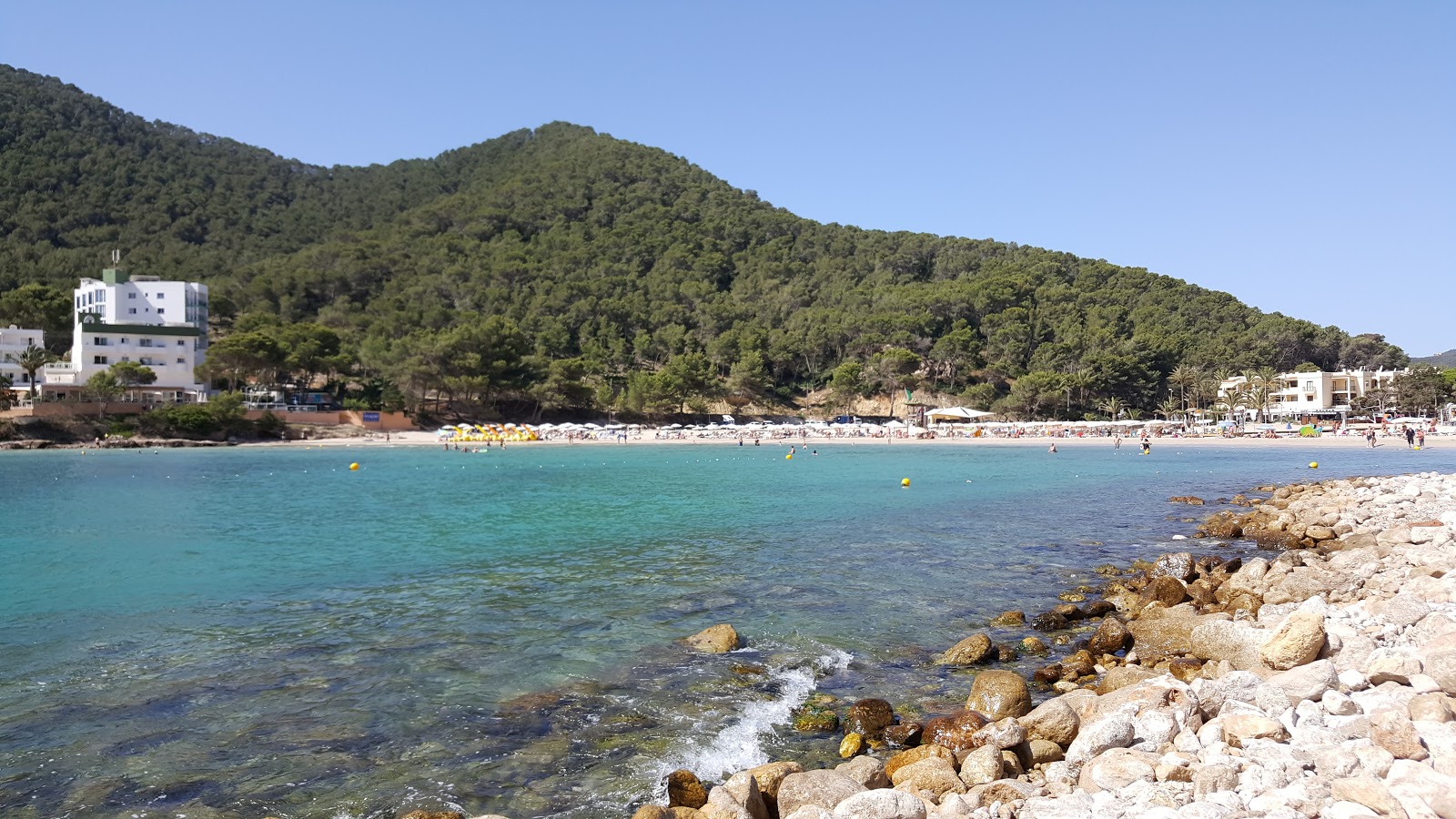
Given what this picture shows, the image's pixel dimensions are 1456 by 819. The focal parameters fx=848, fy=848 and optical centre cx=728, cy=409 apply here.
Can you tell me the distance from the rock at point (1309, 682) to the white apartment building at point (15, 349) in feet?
256

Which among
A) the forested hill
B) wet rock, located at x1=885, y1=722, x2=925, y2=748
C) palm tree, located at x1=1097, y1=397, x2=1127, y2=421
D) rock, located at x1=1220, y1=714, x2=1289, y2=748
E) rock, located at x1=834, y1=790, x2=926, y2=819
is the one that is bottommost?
wet rock, located at x1=885, y1=722, x2=925, y2=748

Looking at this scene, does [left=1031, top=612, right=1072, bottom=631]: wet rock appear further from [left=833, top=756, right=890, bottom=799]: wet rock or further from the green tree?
the green tree

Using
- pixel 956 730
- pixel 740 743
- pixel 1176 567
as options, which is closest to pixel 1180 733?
pixel 956 730

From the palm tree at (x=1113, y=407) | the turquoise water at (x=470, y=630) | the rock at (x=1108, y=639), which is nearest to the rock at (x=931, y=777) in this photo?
the turquoise water at (x=470, y=630)

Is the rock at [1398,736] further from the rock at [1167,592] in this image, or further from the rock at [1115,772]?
the rock at [1167,592]

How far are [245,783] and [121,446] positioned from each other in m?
60.9

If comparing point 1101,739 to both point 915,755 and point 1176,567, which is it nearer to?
point 915,755

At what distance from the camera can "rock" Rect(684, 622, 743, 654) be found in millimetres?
9359

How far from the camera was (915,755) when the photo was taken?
606cm

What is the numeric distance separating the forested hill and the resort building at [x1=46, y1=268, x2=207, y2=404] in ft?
12.5

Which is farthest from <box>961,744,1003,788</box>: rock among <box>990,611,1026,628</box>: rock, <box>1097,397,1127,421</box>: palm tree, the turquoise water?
<box>1097,397,1127,421</box>: palm tree

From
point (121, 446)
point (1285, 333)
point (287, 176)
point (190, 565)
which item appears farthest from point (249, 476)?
point (287, 176)

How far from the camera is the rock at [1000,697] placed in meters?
6.84

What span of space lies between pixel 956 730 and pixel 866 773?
1.25 meters
